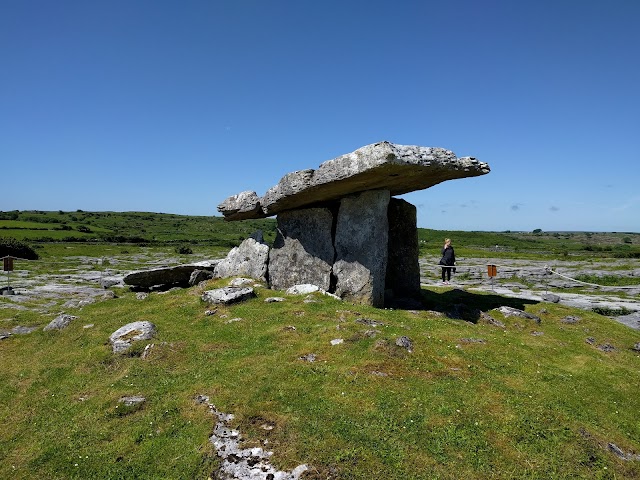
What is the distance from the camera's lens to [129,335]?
15.2 m

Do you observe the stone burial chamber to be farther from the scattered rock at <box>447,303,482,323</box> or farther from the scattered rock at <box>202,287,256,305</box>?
the scattered rock at <box>202,287,256,305</box>

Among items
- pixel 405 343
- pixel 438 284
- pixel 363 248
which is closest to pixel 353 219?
pixel 363 248

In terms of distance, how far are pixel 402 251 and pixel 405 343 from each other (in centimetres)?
1166

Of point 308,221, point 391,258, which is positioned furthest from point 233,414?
point 391,258

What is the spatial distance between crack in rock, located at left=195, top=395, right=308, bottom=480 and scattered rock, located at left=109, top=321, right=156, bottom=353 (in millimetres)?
6570

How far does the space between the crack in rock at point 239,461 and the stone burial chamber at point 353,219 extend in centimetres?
1098

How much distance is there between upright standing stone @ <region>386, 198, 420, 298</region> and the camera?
24.0 meters

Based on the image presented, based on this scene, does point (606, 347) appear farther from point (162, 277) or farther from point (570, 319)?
point (162, 277)

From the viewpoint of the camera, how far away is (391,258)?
80.4 feet

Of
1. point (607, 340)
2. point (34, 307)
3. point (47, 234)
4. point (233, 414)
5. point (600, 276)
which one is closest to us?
point (233, 414)

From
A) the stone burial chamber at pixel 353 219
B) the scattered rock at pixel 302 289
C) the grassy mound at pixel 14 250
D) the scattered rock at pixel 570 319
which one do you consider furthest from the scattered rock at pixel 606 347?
the grassy mound at pixel 14 250

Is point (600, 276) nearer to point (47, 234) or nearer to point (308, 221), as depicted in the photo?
→ point (308, 221)

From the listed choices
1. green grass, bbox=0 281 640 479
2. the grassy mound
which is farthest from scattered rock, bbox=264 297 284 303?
the grassy mound

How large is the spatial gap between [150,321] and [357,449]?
11.0 metres
